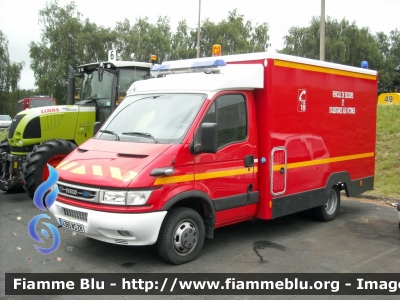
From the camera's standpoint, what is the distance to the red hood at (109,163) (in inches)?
201

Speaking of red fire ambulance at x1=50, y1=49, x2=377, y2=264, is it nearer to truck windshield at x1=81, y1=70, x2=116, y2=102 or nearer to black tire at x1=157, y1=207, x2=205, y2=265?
black tire at x1=157, y1=207, x2=205, y2=265

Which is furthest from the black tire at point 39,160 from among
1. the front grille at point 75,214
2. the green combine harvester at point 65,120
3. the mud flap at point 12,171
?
the front grille at point 75,214

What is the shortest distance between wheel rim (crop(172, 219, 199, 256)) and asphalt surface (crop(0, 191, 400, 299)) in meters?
0.20

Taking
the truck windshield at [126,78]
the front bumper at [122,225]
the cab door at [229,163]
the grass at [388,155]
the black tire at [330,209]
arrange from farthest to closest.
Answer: the grass at [388,155] → the truck windshield at [126,78] → the black tire at [330,209] → the cab door at [229,163] → the front bumper at [122,225]

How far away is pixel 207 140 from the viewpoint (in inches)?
209

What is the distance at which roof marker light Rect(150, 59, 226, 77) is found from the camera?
20.1 ft

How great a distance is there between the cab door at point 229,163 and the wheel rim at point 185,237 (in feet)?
1.43

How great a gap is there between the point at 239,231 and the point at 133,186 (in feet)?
9.07

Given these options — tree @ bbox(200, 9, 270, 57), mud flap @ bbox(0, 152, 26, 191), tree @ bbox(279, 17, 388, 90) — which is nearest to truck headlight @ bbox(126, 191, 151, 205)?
mud flap @ bbox(0, 152, 26, 191)

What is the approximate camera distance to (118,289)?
15.7 feet

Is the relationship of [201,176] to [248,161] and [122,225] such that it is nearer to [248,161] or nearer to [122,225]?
[248,161]

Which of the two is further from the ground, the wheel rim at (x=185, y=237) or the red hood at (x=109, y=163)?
the red hood at (x=109, y=163)

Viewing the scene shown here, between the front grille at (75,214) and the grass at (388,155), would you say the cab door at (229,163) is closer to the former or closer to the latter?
the front grille at (75,214)

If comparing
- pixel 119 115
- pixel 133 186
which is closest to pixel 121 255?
pixel 133 186
